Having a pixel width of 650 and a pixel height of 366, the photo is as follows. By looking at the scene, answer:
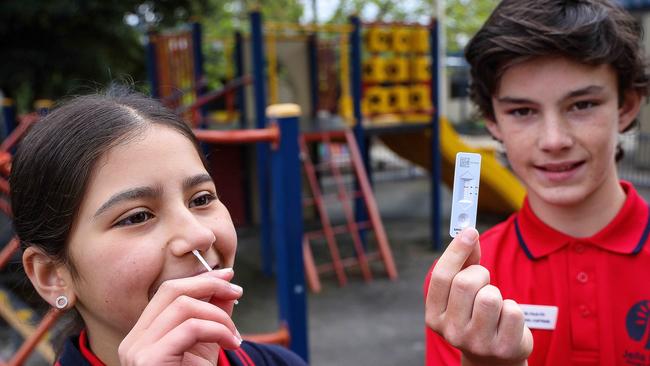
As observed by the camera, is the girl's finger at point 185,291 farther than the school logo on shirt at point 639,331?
No

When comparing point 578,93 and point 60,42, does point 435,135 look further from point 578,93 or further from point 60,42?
point 60,42

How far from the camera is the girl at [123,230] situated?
96 cm

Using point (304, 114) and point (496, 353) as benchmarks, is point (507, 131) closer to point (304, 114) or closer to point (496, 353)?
point (496, 353)

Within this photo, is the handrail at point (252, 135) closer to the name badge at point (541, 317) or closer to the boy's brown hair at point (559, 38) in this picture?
the boy's brown hair at point (559, 38)

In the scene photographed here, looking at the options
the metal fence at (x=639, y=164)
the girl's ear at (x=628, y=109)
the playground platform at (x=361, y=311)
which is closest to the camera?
the girl's ear at (x=628, y=109)

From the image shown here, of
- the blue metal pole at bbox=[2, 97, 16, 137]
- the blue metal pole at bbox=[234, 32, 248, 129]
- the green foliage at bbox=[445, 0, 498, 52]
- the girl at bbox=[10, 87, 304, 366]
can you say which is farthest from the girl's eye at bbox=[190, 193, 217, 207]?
the green foliage at bbox=[445, 0, 498, 52]

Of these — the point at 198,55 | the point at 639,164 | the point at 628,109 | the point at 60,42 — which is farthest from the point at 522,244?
the point at 639,164

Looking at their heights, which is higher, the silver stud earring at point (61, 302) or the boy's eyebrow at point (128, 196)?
the boy's eyebrow at point (128, 196)

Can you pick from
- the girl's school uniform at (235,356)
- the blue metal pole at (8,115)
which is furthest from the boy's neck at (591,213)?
the blue metal pole at (8,115)

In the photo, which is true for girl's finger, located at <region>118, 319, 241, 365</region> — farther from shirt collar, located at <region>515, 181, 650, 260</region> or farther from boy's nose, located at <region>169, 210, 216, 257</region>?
shirt collar, located at <region>515, 181, 650, 260</region>

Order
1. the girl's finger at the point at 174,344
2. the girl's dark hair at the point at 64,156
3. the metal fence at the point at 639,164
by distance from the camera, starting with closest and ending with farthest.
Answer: the girl's finger at the point at 174,344 → the girl's dark hair at the point at 64,156 → the metal fence at the point at 639,164

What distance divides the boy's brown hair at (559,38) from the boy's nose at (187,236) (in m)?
0.98

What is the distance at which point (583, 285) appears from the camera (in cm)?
147

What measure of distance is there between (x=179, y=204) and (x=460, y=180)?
510mm
